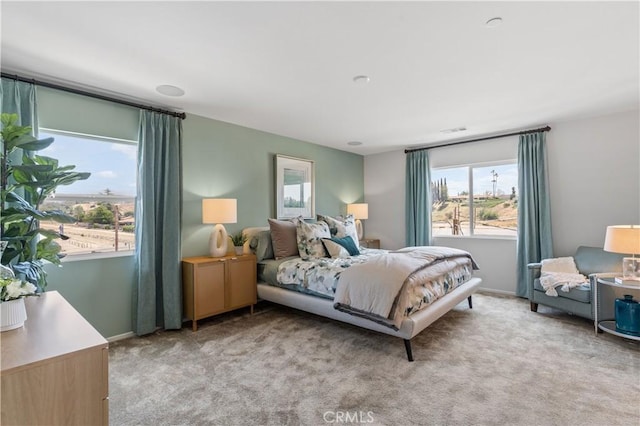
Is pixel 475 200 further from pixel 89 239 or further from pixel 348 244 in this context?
pixel 89 239

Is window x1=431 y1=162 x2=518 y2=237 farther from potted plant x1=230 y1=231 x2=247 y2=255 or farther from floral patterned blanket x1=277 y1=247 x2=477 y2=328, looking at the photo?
potted plant x1=230 y1=231 x2=247 y2=255

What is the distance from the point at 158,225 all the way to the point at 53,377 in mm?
2320

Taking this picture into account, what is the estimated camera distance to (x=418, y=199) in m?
5.23

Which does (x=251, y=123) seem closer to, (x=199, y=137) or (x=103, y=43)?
(x=199, y=137)

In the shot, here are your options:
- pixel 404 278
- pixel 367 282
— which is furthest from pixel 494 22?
pixel 367 282

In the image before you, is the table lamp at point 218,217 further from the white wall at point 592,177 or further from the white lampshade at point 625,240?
the white wall at point 592,177

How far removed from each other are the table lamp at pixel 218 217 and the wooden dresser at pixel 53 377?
2.14m

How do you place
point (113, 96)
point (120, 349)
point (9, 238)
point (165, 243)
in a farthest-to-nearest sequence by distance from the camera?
point (165, 243) < point (113, 96) < point (120, 349) < point (9, 238)

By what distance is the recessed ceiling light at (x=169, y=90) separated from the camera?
279 centimetres

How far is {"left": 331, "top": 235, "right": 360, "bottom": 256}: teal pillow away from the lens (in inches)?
154

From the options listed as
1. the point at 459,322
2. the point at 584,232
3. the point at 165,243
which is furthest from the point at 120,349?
the point at 584,232

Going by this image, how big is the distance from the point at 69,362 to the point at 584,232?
5.25 metres

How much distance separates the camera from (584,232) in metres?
3.93
